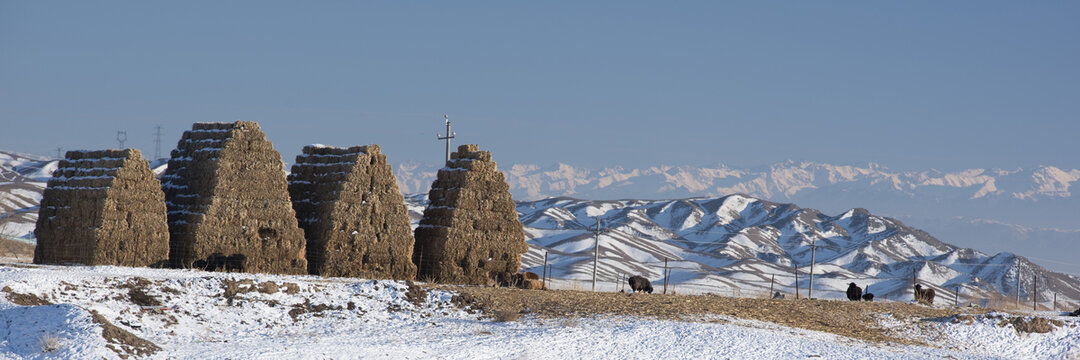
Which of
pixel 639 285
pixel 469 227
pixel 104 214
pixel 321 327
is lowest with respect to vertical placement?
pixel 321 327

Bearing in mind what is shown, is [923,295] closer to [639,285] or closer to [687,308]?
[639,285]

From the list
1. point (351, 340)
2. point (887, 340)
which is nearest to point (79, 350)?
point (351, 340)

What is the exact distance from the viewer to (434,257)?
37.0m

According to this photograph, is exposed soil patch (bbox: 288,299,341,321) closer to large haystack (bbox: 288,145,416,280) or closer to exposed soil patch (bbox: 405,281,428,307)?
exposed soil patch (bbox: 405,281,428,307)

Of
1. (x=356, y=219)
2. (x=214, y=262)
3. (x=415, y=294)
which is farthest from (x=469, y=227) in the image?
(x=415, y=294)

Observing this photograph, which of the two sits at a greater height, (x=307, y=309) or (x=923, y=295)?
(x=923, y=295)

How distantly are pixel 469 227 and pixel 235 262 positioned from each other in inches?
313

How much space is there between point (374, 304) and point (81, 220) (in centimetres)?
1055

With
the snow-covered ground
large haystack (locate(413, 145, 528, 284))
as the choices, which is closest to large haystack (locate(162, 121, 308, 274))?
the snow-covered ground

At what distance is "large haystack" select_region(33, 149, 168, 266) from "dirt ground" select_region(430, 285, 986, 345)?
9251 millimetres

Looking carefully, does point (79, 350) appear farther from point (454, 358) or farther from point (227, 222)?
point (227, 222)

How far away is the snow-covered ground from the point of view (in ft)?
70.3

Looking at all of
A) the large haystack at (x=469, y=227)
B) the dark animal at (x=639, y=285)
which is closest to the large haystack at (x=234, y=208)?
the large haystack at (x=469, y=227)

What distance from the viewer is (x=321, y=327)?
82.9 ft
